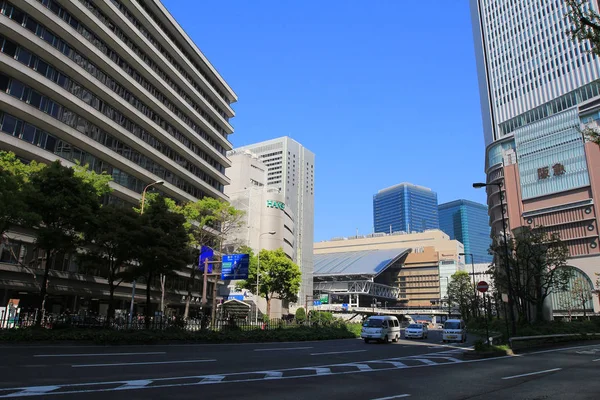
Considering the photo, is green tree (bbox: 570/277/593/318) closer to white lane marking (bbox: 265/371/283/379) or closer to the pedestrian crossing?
the pedestrian crossing

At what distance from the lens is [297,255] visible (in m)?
131

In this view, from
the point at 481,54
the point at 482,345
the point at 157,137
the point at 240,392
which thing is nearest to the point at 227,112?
the point at 157,137

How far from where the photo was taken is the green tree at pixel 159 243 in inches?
1003

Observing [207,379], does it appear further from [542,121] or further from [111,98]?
[542,121]

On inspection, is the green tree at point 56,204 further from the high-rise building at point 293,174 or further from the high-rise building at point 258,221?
the high-rise building at point 293,174

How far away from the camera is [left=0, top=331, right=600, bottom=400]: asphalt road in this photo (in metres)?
8.39

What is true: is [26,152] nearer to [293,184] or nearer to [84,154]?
[84,154]

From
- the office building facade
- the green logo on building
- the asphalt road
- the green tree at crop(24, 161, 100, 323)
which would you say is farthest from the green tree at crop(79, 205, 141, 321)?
the green logo on building

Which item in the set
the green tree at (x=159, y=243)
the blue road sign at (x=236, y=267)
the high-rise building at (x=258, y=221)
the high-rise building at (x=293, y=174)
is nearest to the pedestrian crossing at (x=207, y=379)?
the green tree at (x=159, y=243)

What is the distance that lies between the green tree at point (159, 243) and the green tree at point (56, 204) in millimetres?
3460

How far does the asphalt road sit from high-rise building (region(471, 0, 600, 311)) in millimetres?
78490

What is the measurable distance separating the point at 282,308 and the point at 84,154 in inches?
2127

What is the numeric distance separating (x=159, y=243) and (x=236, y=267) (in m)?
13.8

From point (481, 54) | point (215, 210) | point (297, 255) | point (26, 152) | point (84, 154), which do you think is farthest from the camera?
point (297, 255)
